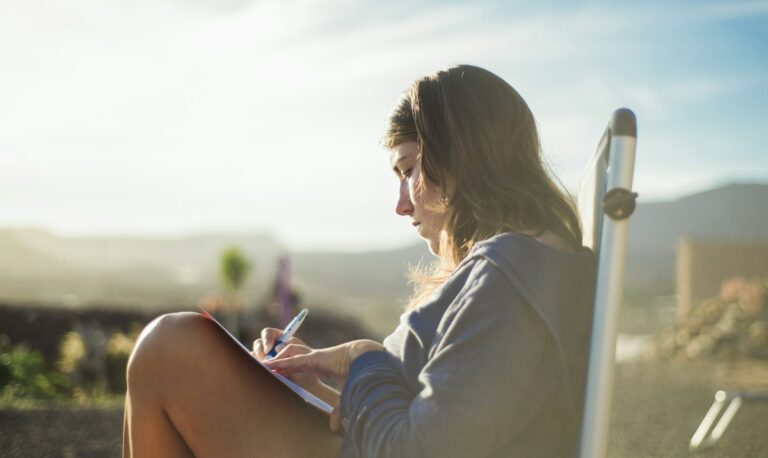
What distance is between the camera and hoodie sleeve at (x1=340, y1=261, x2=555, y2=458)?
1.33 m

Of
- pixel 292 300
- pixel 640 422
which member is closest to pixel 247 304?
pixel 292 300

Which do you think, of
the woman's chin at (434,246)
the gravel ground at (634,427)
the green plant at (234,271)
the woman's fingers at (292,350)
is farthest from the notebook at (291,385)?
the green plant at (234,271)

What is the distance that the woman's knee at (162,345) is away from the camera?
1.62 m

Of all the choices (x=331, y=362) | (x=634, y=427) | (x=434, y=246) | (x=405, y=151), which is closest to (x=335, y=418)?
(x=331, y=362)

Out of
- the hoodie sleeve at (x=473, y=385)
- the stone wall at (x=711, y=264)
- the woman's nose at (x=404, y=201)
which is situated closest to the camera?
the hoodie sleeve at (x=473, y=385)

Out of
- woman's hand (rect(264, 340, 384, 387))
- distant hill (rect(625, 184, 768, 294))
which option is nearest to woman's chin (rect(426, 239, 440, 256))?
woman's hand (rect(264, 340, 384, 387))

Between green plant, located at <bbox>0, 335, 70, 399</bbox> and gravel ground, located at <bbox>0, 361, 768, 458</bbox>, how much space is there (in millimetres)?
1497

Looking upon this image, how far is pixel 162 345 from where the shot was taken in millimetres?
1622

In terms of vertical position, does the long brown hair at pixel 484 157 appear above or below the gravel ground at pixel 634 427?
above

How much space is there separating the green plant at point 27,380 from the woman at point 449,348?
5868 millimetres

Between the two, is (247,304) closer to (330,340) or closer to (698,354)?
(330,340)

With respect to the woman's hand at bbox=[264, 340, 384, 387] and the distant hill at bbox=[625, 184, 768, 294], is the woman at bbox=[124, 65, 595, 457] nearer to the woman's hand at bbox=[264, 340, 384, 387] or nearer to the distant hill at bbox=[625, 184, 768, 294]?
the woman's hand at bbox=[264, 340, 384, 387]

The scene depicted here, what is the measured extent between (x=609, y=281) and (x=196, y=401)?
83 centimetres

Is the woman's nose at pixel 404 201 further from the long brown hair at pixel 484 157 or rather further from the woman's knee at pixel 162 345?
the woman's knee at pixel 162 345
